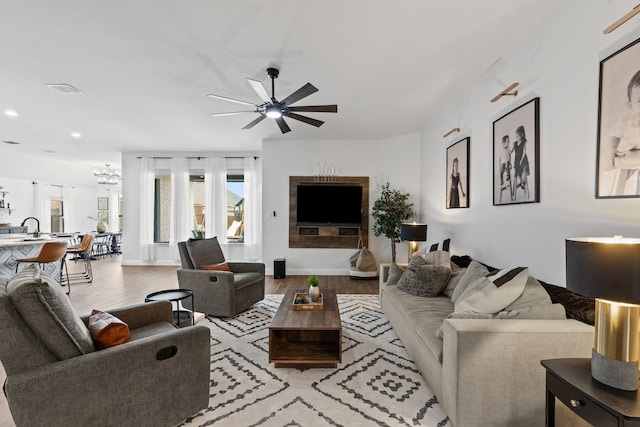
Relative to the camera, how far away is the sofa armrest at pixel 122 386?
134cm

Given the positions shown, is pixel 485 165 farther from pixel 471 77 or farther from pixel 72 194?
pixel 72 194

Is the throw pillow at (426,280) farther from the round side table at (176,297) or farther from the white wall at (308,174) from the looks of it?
the white wall at (308,174)

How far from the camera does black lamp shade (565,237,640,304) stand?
1.11 meters

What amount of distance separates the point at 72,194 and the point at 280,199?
29.7 ft

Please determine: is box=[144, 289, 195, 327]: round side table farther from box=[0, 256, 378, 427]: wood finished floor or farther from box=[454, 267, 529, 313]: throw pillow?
box=[454, 267, 529, 313]: throw pillow

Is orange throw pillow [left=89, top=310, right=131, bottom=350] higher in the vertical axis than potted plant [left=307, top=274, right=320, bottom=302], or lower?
higher

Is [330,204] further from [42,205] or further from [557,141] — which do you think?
[42,205]

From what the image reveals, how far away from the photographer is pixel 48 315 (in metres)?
1.39

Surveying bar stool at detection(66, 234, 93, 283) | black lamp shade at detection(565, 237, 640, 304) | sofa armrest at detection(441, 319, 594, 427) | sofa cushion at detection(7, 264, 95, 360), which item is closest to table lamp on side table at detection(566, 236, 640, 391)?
black lamp shade at detection(565, 237, 640, 304)

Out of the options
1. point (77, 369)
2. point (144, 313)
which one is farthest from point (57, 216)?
point (77, 369)

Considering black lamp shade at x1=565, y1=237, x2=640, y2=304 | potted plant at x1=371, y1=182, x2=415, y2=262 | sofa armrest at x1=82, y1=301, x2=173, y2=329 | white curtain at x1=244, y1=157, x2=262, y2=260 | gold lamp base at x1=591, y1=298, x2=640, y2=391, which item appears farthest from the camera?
white curtain at x1=244, y1=157, x2=262, y2=260

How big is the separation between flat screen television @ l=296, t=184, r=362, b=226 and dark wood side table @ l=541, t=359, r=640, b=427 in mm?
4685

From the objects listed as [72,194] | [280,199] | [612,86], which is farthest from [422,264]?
[72,194]

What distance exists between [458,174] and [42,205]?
1205cm
